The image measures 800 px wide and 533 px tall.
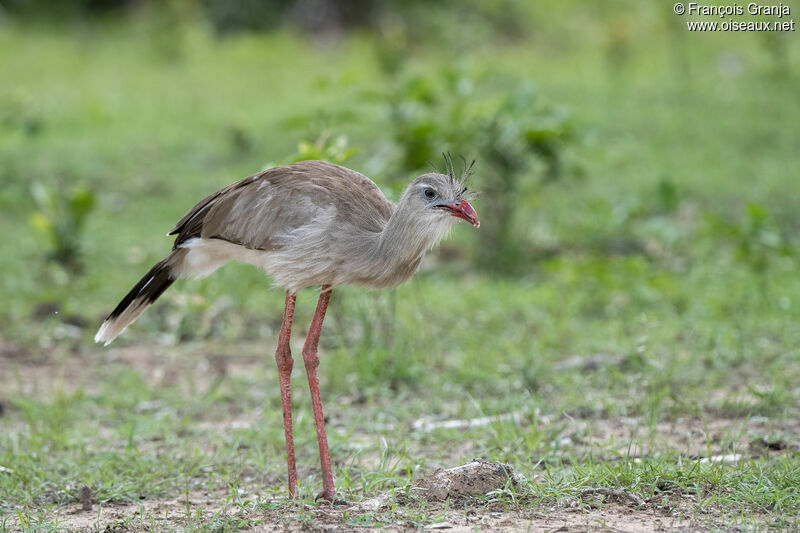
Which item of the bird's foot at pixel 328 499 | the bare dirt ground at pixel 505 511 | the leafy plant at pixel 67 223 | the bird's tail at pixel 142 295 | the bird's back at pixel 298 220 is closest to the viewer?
the bare dirt ground at pixel 505 511

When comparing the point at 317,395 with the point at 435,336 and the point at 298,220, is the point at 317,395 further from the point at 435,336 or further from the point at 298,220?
the point at 435,336

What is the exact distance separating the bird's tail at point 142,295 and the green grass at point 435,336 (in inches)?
19.4

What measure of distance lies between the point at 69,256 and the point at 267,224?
3.24 m

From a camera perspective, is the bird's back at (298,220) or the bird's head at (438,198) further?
the bird's back at (298,220)

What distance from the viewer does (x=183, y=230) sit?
12.9 ft

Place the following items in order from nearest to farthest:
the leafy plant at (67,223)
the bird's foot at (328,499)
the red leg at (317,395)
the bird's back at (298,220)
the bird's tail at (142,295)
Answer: the bird's foot at (328,499)
the red leg at (317,395)
the bird's back at (298,220)
the bird's tail at (142,295)
the leafy plant at (67,223)

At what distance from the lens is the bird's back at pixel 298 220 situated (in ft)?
11.5

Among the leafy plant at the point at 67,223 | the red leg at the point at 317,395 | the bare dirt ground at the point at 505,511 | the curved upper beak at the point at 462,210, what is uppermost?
the leafy plant at the point at 67,223

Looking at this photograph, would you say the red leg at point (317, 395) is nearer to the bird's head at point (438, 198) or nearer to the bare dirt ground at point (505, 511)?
the bare dirt ground at point (505, 511)

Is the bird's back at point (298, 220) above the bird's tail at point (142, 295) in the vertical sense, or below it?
above

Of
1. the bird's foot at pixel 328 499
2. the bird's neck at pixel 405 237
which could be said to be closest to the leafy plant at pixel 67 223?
the bird's neck at pixel 405 237

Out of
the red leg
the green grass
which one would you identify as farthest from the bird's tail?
the red leg

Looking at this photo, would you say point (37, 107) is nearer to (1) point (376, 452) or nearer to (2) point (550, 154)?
(2) point (550, 154)

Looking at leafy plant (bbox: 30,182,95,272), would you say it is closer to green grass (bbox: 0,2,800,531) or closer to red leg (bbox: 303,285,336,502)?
green grass (bbox: 0,2,800,531)
